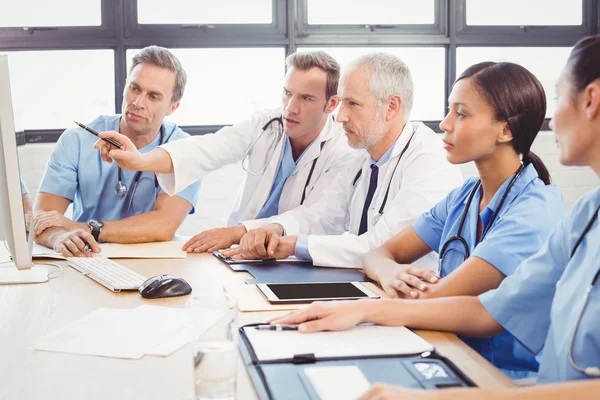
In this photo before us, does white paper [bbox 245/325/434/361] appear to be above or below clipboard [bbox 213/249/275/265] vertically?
above

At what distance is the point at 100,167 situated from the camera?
8.44ft

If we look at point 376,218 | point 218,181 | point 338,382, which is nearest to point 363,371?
point 338,382

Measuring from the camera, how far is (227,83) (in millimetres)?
3898

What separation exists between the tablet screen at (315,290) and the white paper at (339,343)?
0.83ft

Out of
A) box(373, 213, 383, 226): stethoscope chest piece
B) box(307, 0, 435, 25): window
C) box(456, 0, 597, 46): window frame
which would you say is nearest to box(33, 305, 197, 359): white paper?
box(373, 213, 383, 226): stethoscope chest piece

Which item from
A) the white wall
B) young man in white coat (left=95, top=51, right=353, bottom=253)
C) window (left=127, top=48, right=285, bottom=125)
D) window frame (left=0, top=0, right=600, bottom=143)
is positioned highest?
window frame (left=0, top=0, right=600, bottom=143)

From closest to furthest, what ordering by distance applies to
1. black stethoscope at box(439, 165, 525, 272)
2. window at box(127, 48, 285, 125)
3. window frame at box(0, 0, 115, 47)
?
black stethoscope at box(439, 165, 525, 272) → window frame at box(0, 0, 115, 47) → window at box(127, 48, 285, 125)

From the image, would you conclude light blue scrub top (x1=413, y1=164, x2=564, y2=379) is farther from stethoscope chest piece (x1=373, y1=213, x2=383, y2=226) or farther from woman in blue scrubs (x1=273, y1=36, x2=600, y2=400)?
stethoscope chest piece (x1=373, y1=213, x2=383, y2=226)

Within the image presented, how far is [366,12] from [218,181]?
53.6 inches

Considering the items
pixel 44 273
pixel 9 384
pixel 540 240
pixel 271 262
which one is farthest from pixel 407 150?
pixel 9 384

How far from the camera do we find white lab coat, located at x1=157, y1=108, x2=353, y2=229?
7.99ft

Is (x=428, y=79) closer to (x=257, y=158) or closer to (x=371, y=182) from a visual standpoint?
(x=257, y=158)

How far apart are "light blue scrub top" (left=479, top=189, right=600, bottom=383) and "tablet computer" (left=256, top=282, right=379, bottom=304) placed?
1.05 ft

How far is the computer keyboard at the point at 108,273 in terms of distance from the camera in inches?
60.2
